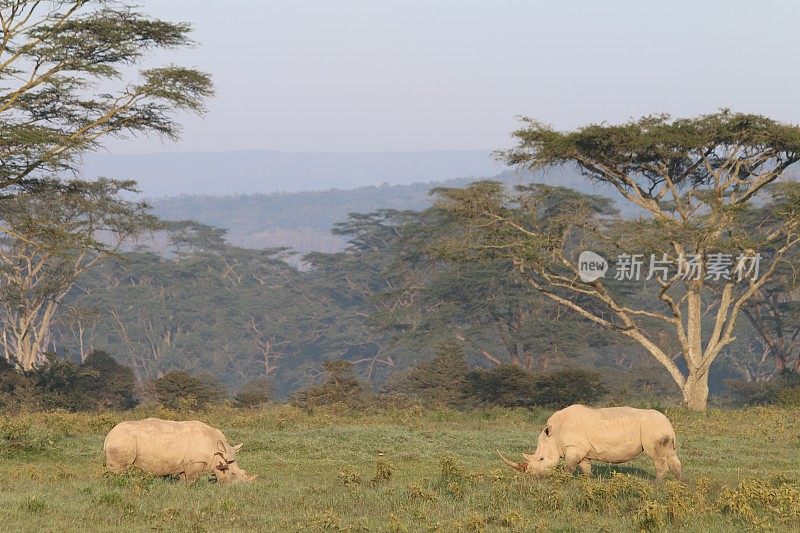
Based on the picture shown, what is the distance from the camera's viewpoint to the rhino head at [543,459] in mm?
15719

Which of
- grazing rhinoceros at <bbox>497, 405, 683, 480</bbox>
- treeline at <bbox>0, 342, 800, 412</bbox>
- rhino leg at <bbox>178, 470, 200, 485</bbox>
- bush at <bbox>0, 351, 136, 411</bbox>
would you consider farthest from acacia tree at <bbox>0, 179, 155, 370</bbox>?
grazing rhinoceros at <bbox>497, 405, 683, 480</bbox>

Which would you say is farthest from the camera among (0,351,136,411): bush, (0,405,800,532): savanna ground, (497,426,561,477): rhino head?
(0,351,136,411): bush

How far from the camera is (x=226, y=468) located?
613 inches

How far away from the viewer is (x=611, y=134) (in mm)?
29594

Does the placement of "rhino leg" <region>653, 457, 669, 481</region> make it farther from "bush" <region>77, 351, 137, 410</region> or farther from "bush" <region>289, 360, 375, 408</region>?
"bush" <region>77, 351, 137, 410</region>

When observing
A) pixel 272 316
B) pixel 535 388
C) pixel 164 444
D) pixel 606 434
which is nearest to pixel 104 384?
pixel 535 388

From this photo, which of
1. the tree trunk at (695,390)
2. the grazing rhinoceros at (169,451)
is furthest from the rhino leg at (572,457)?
the tree trunk at (695,390)

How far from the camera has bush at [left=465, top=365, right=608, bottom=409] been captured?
32344 mm

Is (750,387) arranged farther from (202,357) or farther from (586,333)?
(202,357)

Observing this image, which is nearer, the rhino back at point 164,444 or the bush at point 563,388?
the rhino back at point 164,444

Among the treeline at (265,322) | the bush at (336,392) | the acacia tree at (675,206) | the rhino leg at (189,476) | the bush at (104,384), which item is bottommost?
the treeline at (265,322)

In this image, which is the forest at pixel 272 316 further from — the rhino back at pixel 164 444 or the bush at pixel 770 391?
the rhino back at pixel 164 444

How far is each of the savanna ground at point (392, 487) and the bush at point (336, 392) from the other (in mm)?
7122

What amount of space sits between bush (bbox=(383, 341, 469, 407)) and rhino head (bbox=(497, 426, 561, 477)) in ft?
Answer: 59.1
